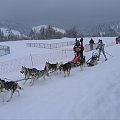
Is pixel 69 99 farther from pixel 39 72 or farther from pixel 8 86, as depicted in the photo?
pixel 39 72

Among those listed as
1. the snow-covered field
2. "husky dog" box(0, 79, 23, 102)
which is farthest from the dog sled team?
the snow-covered field

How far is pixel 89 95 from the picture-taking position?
1174 cm


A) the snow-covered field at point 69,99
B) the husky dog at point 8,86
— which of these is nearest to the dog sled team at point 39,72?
the husky dog at point 8,86

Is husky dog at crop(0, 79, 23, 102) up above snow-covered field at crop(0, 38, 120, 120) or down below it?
above

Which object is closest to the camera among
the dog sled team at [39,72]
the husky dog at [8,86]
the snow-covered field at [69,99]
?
the snow-covered field at [69,99]

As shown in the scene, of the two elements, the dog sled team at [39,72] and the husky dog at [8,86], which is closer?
the husky dog at [8,86]

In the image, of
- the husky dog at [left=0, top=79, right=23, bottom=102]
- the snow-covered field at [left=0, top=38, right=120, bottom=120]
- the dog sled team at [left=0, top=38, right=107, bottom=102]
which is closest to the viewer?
the snow-covered field at [left=0, top=38, right=120, bottom=120]

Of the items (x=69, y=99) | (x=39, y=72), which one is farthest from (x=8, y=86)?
(x=39, y=72)

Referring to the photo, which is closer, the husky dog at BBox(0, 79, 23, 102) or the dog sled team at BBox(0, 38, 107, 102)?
the husky dog at BBox(0, 79, 23, 102)

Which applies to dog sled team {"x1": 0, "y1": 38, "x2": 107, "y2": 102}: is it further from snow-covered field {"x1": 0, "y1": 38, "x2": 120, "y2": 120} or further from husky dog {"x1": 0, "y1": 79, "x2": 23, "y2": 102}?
A: snow-covered field {"x1": 0, "y1": 38, "x2": 120, "y2": 120}

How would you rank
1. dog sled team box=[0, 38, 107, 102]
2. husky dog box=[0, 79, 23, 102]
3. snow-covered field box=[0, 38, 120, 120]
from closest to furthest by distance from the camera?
snow-covered field box=[0, 38, 120, 120], husky dog box=[0, 79, 23, 102], dog sled team box=[0, 38, 107, 102]

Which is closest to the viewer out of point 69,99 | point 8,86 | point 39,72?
point 69,99

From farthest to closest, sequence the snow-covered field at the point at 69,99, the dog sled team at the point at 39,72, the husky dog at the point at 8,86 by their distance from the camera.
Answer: the dog sled team at the point at 39,72, the husky dog at the point at 8,86, the snow-covered field at the point at 69,99

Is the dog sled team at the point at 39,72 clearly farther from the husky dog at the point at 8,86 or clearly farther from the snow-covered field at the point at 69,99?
the snow-covered field at the point at 69,99
